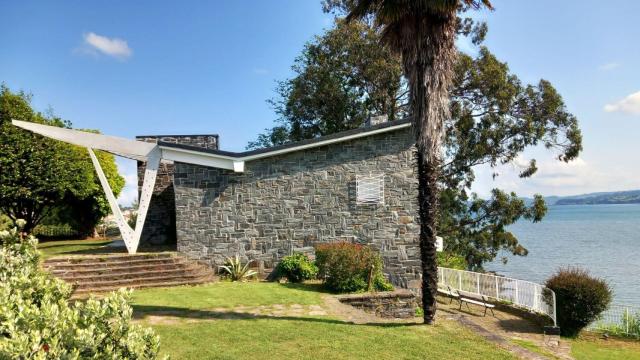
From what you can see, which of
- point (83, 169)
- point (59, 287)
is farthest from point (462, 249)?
point (59, 287)

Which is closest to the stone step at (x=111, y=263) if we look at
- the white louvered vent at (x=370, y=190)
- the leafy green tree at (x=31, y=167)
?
the white louvered vent at (x=370, y=190)

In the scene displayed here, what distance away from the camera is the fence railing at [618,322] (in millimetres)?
14148

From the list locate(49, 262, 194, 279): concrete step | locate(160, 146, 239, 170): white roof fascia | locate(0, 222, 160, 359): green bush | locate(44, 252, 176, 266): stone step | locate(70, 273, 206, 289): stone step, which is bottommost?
locate(70, 273, 206, 289): stone step

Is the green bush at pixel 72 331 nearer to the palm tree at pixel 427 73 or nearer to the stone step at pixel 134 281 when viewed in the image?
the palm tree at pixel 427 73

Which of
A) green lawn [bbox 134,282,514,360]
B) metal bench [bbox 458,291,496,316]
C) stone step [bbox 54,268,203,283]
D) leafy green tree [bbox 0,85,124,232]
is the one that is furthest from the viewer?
leafy green tree [bbox 0,85,124,232]

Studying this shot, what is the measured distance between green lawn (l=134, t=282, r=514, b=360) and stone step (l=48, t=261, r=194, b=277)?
230 centimetres

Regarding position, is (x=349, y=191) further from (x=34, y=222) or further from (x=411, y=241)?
(x=34, y=222)

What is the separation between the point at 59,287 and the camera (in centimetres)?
484

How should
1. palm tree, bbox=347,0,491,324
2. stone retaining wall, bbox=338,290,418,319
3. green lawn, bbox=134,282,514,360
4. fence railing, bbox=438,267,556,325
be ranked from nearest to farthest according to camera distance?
green lawn, bbox=134,282,514,360, palm tree, bbox=347,0,491,324, stone retaining wall, bbox=338,290,418,319, fence railing, bbox=438,267,556,325

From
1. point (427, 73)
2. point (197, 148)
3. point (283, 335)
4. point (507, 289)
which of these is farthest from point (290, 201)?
point (507, 289)

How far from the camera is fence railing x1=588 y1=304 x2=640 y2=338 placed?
14.1 metres

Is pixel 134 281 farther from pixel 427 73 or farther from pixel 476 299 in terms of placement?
pixel 476 299

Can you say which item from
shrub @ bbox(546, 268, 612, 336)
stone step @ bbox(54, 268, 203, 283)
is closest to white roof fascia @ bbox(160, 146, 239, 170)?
stone step @ bbox(54, 268, 203, 283)

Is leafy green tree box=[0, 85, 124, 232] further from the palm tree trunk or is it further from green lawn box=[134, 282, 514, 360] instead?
the palm tree trunk
